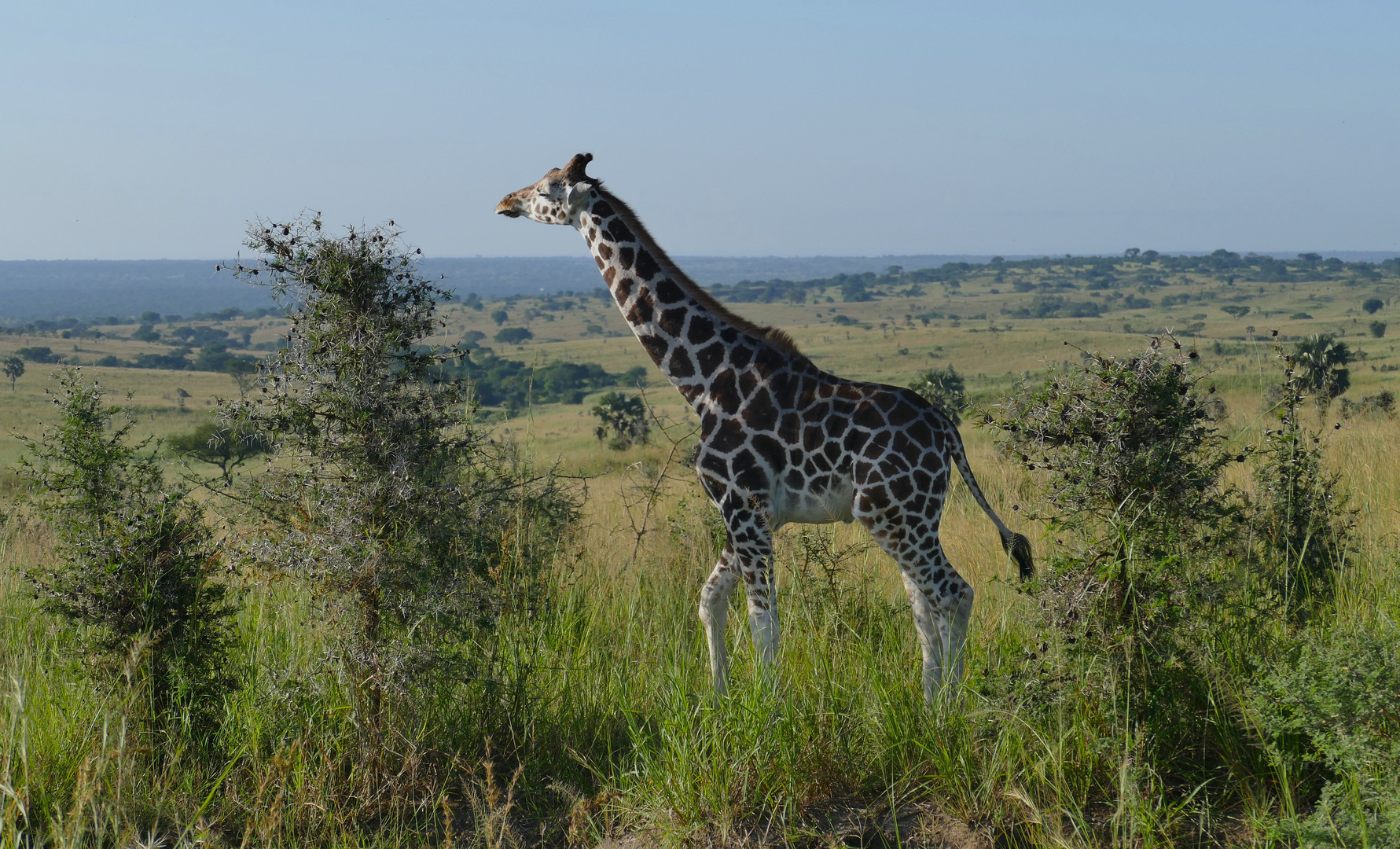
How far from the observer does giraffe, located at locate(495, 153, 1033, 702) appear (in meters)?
5.18

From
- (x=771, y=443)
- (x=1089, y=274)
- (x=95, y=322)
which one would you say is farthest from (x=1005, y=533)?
(x=95, y=322)

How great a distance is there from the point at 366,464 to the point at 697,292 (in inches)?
85.5

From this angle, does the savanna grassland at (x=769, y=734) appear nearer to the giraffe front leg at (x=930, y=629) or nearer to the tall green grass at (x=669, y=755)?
the tall green grass at (x=669, y=755)

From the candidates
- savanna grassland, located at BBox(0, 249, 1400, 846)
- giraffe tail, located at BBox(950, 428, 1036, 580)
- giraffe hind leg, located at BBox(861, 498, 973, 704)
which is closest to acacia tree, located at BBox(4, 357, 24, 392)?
savanna grassland, located at BBox(0, 249, 1400, 846)

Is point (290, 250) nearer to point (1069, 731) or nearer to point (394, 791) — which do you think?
point (394, 791)

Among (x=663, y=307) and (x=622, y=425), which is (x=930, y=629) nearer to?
(x=663, y=307)

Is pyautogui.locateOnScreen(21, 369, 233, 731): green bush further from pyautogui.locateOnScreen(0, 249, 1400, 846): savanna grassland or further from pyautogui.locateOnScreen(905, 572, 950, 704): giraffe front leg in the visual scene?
pyautogui.locateOnScreen(905, 572, 950, 704): giraffe front leg

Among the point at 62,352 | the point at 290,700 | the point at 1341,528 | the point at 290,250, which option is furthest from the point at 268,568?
the point at 62,352

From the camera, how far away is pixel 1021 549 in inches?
207

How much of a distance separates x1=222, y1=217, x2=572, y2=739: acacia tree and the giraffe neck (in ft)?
4.71

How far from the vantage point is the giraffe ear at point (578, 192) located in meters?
5.93

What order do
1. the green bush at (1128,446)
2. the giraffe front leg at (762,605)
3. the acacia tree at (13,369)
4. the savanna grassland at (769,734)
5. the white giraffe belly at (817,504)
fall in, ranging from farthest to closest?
the acacia tree at (13,369) → the white giraffe belly at (817,504) → the giraffe front leg at (762,605) → the green bush at (1128,446) → the savanna grassland at (769,734)

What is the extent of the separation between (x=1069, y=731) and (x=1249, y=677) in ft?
3.13

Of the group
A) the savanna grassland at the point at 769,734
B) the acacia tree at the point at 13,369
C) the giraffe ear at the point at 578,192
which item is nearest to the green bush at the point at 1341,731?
the savanna grassland at the point at 769,734
